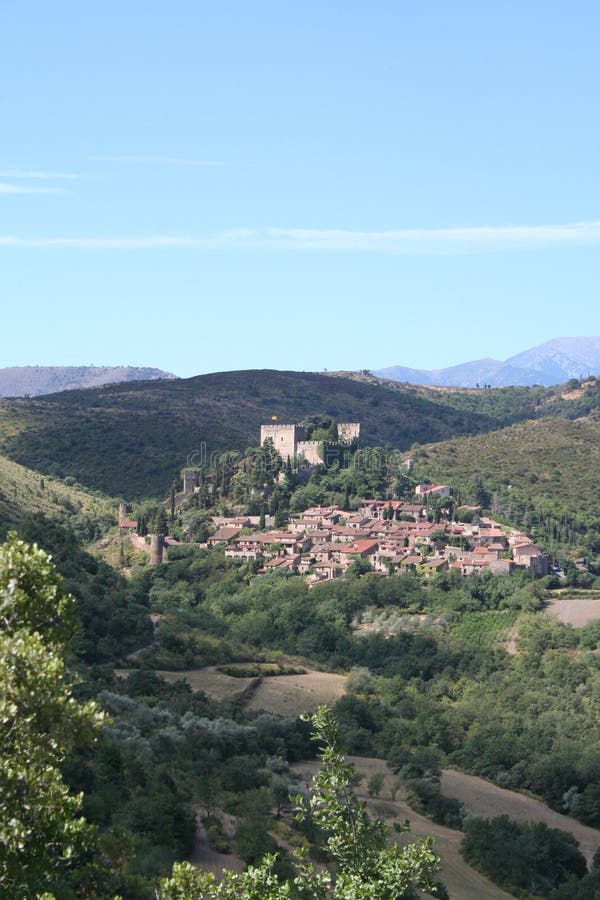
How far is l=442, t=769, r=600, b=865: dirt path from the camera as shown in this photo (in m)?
36.4

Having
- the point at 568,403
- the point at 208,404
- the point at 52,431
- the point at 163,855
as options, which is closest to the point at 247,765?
the point at 163,855

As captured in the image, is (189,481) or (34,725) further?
(189,481)

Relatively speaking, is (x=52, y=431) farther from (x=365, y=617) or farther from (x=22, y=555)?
(x=22, y=555)

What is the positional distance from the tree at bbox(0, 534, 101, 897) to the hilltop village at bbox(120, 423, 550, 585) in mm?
51345

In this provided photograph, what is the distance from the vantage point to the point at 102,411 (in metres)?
118

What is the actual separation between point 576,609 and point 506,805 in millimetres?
20298

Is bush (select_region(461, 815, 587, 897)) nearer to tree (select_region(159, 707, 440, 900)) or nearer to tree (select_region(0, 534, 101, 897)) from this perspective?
tree (select_region(159, 707, 440, 900))

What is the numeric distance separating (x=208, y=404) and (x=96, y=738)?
4776 inches

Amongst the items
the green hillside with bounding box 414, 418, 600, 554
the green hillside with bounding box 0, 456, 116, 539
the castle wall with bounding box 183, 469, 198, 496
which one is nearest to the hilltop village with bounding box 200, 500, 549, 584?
the green hillside with bounding box 414, 418, 600, 554

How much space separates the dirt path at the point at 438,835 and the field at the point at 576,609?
1750 cm

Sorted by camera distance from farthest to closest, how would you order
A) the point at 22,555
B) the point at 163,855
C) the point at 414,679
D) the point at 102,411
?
the point at 102,411 → the point at 414,679 → the point at 163,855 → the point at 22,555

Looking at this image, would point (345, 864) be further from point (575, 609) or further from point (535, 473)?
point (535, 473)

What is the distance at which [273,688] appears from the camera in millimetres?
47094

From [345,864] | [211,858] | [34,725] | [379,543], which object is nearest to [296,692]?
[211,858]
